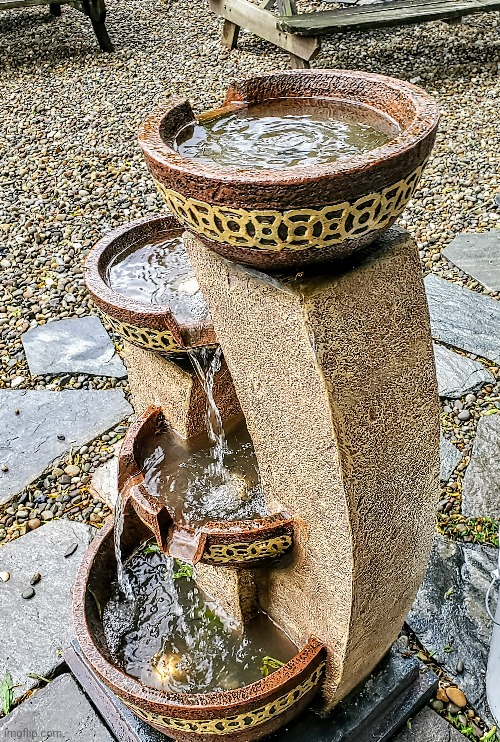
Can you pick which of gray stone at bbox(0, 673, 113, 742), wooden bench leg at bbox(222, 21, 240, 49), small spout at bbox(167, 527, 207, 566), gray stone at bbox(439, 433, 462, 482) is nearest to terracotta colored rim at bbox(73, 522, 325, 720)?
small spout at bbox(167, 527, 207, 566)

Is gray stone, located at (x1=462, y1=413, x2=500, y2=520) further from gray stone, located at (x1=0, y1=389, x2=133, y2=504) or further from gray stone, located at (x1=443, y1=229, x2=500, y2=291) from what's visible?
gray stone, located at (x1=0, y1=389, x2=133, y2=504)

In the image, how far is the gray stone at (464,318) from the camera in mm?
3355

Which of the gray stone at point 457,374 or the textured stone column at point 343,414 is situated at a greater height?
the textured stone column at point 343,414

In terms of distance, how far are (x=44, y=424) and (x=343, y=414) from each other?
2221mm

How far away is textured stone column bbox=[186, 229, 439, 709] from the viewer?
1203 mm

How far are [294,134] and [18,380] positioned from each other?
2.48 m

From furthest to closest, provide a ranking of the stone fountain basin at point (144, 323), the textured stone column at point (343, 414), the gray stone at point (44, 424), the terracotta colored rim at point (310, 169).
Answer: the gray stone at point (44, 424), the stone fountain basin at point (144, 323), the textured stone column at point (343, 414), the terracotta colored rim at point (310, 169)

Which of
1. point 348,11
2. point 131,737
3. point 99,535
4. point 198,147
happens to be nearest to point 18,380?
point 99,535

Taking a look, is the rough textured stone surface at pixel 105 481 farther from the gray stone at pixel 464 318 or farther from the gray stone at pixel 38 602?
the gray stone at pixel 464 318

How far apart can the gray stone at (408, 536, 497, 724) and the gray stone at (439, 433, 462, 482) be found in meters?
0.35

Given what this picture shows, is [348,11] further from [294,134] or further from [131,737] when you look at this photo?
[131,737]

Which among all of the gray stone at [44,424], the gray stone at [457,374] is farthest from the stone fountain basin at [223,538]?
the gray stone at [457,374]

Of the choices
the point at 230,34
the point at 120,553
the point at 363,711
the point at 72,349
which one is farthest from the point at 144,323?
the point at 230,34

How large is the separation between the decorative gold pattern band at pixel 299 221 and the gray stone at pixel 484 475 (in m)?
1.79
